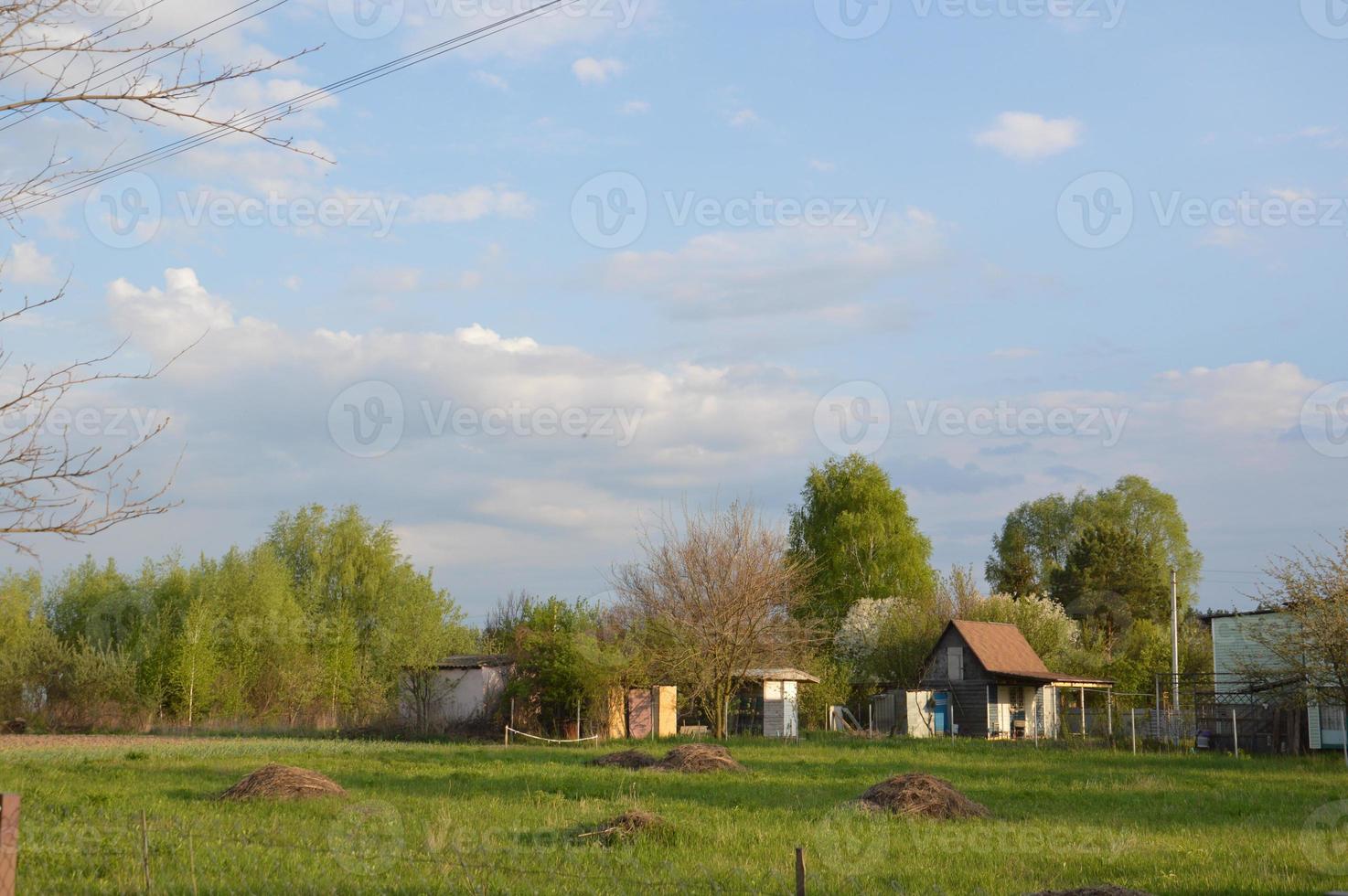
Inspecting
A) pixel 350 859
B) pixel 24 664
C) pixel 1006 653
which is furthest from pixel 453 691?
pixel 350 859

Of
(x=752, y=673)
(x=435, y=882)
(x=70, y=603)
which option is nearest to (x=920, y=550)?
(x=752, y=673)

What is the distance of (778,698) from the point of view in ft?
142

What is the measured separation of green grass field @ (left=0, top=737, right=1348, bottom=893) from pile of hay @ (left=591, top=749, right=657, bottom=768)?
798 millimetres

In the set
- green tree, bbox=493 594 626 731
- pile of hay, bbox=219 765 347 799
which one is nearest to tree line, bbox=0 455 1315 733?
green tree, bbox=493 594 626 731

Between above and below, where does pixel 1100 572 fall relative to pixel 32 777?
above

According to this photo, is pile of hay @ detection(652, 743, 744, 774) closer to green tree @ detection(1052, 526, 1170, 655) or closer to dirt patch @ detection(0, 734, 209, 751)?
dirt patch @ detection(0, 734, 209, 751)

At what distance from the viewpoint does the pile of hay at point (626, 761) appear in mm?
24562

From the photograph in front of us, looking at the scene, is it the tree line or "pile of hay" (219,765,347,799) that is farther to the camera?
the tree line

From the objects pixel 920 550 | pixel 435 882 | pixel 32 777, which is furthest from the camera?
pixel 920 550

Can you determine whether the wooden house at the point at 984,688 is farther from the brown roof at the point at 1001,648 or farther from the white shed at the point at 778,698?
the white shed at the point at 778,698

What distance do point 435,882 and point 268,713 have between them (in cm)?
4025

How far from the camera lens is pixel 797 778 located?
21.9 m

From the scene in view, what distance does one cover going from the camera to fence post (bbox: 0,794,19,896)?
6.17m

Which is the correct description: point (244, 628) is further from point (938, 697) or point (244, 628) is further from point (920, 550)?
point (920, 550)
